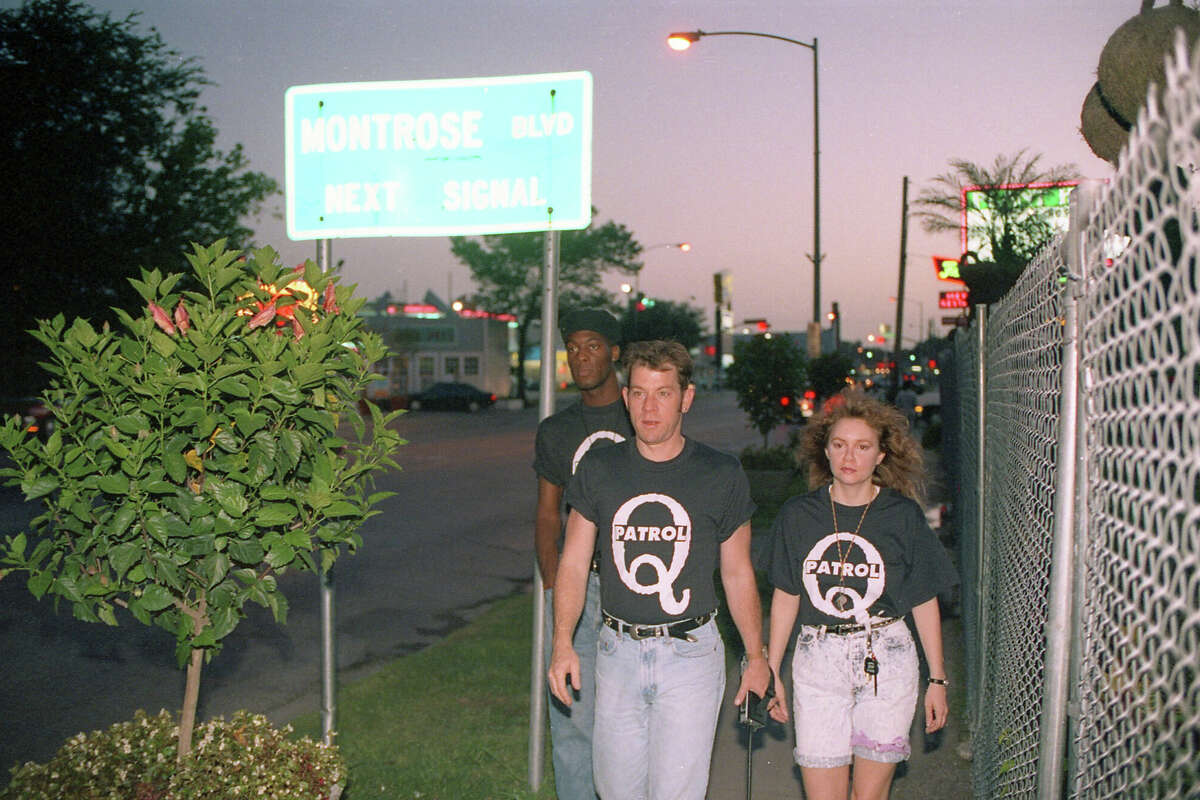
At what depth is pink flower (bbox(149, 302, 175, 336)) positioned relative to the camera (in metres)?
3.34

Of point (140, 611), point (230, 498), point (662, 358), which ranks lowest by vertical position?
point (140, 611)

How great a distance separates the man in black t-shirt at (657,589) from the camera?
11.4ft

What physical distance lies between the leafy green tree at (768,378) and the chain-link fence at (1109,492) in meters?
17.5

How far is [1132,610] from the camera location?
1.62 meters

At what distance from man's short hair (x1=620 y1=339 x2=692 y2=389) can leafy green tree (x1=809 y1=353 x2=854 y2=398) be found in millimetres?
17332

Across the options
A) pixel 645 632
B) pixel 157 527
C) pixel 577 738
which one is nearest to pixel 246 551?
pixel 157 527

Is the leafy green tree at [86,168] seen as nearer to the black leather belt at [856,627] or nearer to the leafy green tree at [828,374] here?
the leafy green tree at [828,374]

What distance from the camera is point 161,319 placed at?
3.34 meters

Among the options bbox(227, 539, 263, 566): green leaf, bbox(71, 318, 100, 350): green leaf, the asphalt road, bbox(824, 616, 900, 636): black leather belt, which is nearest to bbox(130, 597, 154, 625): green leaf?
bbox(227, 539, 263, 566): green leaf

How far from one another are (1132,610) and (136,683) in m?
6.60

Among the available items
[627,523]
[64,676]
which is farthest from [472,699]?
[627,523]

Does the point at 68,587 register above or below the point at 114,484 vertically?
below

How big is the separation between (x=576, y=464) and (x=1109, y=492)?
262cm

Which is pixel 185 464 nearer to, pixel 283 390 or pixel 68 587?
pixel 283 390
